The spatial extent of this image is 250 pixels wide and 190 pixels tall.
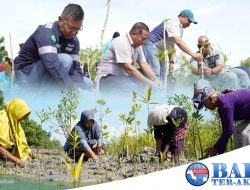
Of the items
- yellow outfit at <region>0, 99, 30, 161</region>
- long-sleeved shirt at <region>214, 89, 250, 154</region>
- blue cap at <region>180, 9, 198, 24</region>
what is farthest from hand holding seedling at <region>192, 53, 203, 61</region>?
yellow outfit at <region>0, 99, 30, 161</region>

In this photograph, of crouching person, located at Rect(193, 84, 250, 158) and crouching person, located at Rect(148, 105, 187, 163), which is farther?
crouching person, located at Rect(148, 105, 187, 163)

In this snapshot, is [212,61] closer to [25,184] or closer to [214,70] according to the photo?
[214,70]

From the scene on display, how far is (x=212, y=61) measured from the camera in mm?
5016

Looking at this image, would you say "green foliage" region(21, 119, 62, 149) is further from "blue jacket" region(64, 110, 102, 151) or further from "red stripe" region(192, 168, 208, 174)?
"red stripe" region(192, 168, 208, 174)

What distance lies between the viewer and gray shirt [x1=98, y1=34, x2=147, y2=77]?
4695 mm

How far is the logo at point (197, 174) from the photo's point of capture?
14.7ft

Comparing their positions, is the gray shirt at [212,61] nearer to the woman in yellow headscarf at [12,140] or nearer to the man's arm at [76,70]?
the man's arm at [76,70]

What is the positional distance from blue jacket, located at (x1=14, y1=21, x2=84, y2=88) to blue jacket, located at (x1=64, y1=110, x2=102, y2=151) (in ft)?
0.79

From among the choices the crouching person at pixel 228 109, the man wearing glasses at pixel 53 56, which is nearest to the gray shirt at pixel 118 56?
the man wearing glasses at pixel 53 56

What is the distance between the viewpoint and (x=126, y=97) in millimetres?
4723

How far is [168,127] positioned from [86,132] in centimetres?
50

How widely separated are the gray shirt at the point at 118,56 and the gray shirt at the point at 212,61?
41cm

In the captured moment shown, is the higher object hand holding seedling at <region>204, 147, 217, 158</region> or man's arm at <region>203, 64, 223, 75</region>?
man's arm at <region>203, 64, 223, 75</region>

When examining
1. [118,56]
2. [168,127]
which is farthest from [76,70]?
[168,127]
